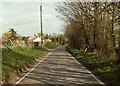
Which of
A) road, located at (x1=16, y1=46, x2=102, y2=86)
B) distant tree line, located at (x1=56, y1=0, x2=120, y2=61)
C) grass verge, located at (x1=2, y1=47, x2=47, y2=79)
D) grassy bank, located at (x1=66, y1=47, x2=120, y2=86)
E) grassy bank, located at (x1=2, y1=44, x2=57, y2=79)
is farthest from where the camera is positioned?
distant tree line, located at (x1=56, y1=0, x2=120, y2=61)

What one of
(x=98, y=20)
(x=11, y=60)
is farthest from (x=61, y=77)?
(x=98, y=20)

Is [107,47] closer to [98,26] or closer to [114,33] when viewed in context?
[114,33]

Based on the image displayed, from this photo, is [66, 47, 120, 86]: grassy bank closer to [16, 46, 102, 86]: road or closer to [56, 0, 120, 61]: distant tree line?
[16, 46, 102, 86]: road

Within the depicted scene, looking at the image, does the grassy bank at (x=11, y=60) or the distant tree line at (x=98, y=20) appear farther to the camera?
the distant tree line at (x=98, y=20)

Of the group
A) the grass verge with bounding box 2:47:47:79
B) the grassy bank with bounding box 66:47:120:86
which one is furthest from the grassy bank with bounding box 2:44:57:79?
the grassy bank with bounding box 66:47:120:86

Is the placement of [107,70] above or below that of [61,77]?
below

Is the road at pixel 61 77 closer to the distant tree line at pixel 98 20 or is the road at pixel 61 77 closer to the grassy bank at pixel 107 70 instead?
the grassy bank at pixel 107 70

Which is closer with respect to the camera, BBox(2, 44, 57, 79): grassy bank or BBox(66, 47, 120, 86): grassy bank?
BBox(66, 47, 120, 86): grassy bank

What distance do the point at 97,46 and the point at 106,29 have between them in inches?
225

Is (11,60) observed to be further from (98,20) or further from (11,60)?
(98,20)

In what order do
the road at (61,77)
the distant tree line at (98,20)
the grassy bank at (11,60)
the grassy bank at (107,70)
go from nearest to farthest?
the road at (61,77)
the grassy bank at (107,70)
the grassy bank at (11,60)
the distant tree line at (98,20)

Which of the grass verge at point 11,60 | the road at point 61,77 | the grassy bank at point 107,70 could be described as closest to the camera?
the road at point 61,77

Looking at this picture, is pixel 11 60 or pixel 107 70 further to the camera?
pixel 11 60

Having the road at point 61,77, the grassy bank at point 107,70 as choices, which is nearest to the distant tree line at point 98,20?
the grassy bank at point 107,70
